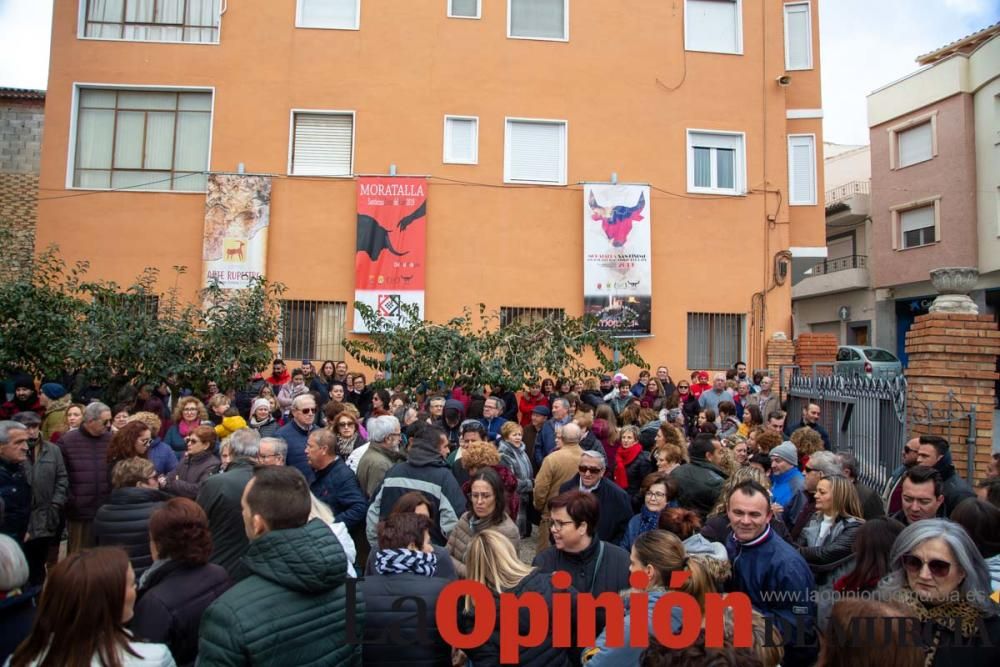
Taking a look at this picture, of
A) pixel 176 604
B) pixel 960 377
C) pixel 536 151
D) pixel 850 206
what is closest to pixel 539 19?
pixel 536 151

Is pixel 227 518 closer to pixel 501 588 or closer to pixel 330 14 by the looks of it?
pixel 501 588

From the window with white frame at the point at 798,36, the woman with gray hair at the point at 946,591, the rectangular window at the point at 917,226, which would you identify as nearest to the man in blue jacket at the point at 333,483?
the woman with gray hair at the point at 946,591

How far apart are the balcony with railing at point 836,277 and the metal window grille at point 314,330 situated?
63.1 ft

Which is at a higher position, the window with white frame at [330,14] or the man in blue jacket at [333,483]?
the window with white frame at [330,14]

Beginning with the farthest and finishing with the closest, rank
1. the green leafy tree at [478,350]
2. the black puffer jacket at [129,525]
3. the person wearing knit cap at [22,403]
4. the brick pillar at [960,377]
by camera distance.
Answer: the green leafy tree at [478,350]
the person wearing knit cap at [22,403]
the brick pillar at [960,377]
the black puffer jacket at [129,525]

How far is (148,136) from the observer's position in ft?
55.9

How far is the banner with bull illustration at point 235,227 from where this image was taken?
53.7ft

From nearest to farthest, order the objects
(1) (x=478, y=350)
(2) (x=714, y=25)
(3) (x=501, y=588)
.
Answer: (3) (x=501, y=588) → (1) (x=478, y=350) → (2) (x=714, y=25)

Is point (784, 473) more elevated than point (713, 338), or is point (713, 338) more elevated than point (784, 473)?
point (713, 338)

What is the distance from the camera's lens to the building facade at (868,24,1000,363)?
80.7 ft

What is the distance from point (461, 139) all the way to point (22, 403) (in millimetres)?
10834

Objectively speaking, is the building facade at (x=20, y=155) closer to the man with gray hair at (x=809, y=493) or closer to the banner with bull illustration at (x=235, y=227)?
the banner with bull illustration at (x=235, y=227)

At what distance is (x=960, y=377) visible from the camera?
314 inches

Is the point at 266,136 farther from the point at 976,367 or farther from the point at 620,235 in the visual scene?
the point at 976,367
